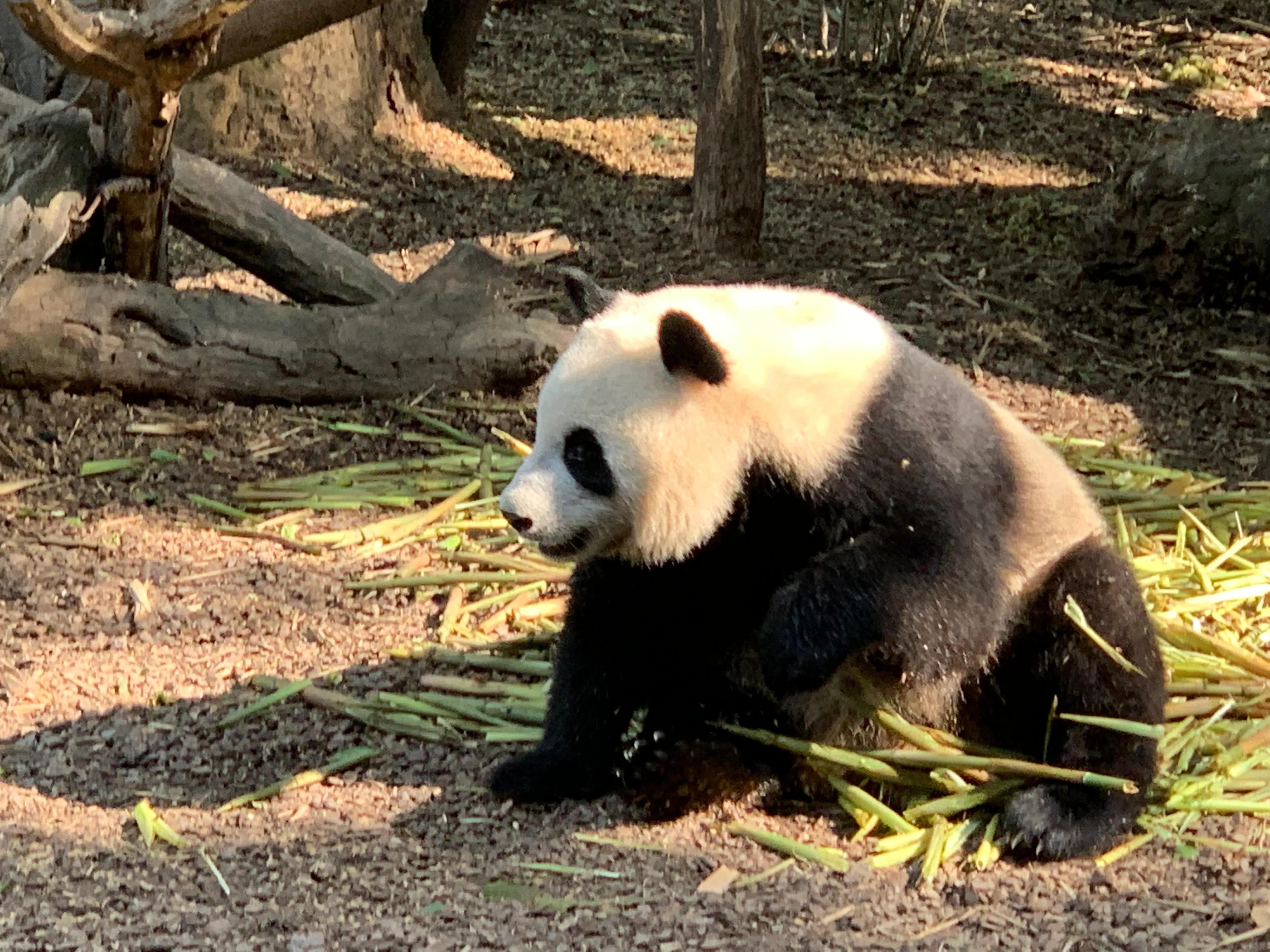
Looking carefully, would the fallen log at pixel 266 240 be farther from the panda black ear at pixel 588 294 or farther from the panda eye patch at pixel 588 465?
the panda eye patch at pixel 588 465

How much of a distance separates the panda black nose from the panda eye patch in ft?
0.43

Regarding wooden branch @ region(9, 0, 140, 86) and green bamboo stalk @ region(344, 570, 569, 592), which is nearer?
wooden branch @ region(9, 0, 140, 86)

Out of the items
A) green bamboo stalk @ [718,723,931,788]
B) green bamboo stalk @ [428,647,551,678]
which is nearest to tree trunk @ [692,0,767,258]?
green bamboo stalk @ [428,647,551,678]

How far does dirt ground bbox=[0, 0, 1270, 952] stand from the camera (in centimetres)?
303

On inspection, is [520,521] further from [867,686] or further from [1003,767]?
[1003,767]

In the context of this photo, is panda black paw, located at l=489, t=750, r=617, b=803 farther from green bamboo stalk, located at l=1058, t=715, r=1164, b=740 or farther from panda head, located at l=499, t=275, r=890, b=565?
green bamboo stalk, located at l=1058, t=715, r=1164, b=740

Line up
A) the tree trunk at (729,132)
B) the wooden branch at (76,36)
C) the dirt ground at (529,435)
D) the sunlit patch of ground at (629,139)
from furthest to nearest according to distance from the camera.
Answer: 1. the sunlit patch of ground at (629,139)
2. the tree trunk at (729,132)
3. the wooden branch at (76,36)
4. the dirt ground at (529,435)

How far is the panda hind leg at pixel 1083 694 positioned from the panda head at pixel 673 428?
70 cm

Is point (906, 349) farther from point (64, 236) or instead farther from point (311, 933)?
point (64, 236)

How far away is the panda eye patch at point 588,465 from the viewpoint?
3.24 metres

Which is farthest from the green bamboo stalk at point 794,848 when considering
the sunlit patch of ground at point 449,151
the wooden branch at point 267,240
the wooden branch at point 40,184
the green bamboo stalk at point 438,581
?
the sunlit patch of ground at point 449,151

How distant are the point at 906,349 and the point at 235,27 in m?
4.31

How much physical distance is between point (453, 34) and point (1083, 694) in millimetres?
6784

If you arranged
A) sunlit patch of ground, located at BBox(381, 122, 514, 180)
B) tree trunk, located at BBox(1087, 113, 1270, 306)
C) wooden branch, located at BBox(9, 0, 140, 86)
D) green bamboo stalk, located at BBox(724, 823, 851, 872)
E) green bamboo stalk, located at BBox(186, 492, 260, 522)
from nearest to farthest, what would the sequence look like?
1. green bamboo stalk, located at BBox(724, 823, 851, 872)
2. wooden branch, located at BBox(9, 0, 140, 86)
3. green bamboo stalk, located at BBox(186, 492, 260, 522)
4. tree trunk, located at BBox(1087, 113, 1270, 306)
5. sunlit patch of ground, located at BBox(381, 122, 514, 180)
